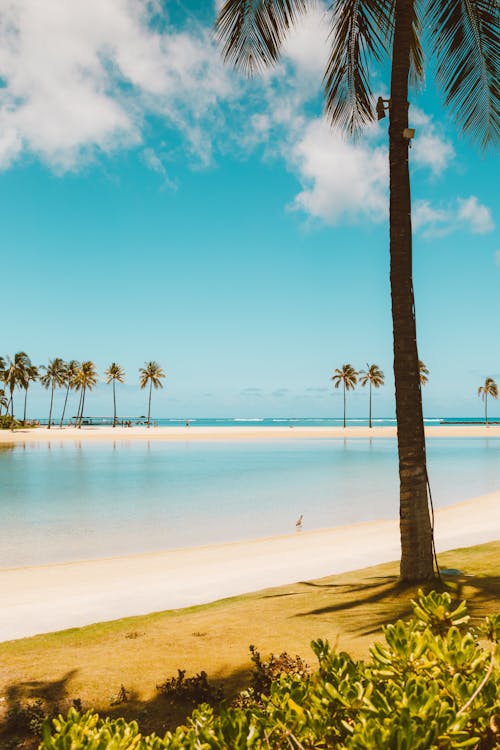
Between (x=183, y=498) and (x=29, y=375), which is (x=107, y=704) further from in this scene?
(x=29, y=375)

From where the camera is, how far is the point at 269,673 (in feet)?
13.9

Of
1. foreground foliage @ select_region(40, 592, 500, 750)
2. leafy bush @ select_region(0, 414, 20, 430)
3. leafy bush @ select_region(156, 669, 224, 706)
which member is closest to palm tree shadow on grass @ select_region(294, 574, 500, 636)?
leafy bush @ select_region(156, 669, 224, 706)

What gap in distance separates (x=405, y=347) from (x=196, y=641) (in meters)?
4.36

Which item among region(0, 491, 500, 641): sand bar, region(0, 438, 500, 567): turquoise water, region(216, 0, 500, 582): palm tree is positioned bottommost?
region(0, 438, 500, 567): turquoise water

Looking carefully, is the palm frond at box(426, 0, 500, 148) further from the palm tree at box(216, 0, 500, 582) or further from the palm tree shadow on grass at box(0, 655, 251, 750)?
the palm tree shadow on grass at box(0, 655, 251, 750)

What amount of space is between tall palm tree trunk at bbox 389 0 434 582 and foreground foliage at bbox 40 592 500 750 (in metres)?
4.89

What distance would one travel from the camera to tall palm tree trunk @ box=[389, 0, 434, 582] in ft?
22.8

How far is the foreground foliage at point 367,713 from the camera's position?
163 centimetres

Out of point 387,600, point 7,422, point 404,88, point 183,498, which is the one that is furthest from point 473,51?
point 7,422

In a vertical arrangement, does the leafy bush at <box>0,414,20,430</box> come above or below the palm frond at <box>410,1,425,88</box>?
below

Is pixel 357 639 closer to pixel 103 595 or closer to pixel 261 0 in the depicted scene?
pixel 103 595

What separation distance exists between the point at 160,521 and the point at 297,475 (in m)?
14.8

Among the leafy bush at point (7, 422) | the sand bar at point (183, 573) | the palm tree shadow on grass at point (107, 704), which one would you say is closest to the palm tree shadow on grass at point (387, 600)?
the palm tree shadow on grass at point (107, 704)

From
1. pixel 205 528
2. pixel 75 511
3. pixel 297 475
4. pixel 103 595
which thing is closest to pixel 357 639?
pixel 103 595
